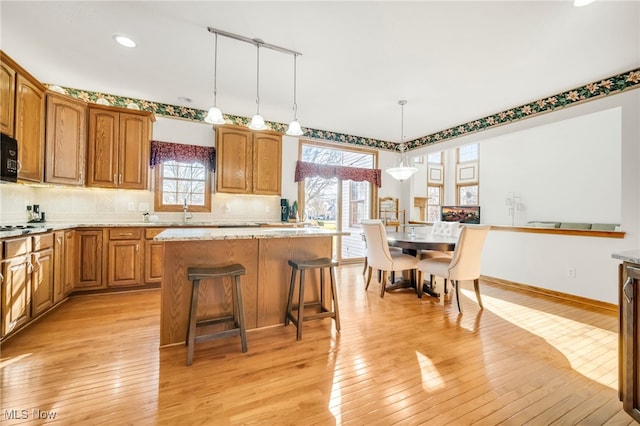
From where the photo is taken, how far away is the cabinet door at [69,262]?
3111 mm

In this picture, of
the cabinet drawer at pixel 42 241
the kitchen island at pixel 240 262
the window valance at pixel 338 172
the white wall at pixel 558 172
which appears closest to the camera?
the kitchen island at pixel 240 262

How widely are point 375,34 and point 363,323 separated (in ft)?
9.15

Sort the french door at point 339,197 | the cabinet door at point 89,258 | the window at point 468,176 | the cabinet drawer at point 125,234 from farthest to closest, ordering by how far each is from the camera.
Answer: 1. the window at point 468,176
2. the french door at point 339,197
3. the cabinet drawer at point 125,234
4. the cabinet door at point 89,258

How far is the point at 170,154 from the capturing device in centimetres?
417

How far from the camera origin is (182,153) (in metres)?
4.24

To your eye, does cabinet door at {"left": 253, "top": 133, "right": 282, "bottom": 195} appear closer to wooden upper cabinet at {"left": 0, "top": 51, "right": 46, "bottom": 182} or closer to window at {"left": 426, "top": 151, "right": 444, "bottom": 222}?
wooden upper cabinet at {"left": 0, "top": 51, "right": 46, "bottom": 182}

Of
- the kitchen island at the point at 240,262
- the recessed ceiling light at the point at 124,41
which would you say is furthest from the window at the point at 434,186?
the recessed ceiling light at the point at 124,41

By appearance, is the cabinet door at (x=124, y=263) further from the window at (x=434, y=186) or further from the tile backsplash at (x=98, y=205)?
the window at (x=434, y=186)

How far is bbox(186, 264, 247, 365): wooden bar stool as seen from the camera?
2.01 m

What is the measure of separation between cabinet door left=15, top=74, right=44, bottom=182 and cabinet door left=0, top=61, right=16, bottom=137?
2.5 inches

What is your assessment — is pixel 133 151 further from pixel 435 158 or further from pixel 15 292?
pixel 435 158

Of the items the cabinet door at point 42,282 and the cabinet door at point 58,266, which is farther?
the cabinet door at point 58,266

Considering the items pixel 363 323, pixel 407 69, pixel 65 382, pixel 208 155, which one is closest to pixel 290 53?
pixel 407 69

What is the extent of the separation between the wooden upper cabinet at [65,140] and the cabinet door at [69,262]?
709mm
